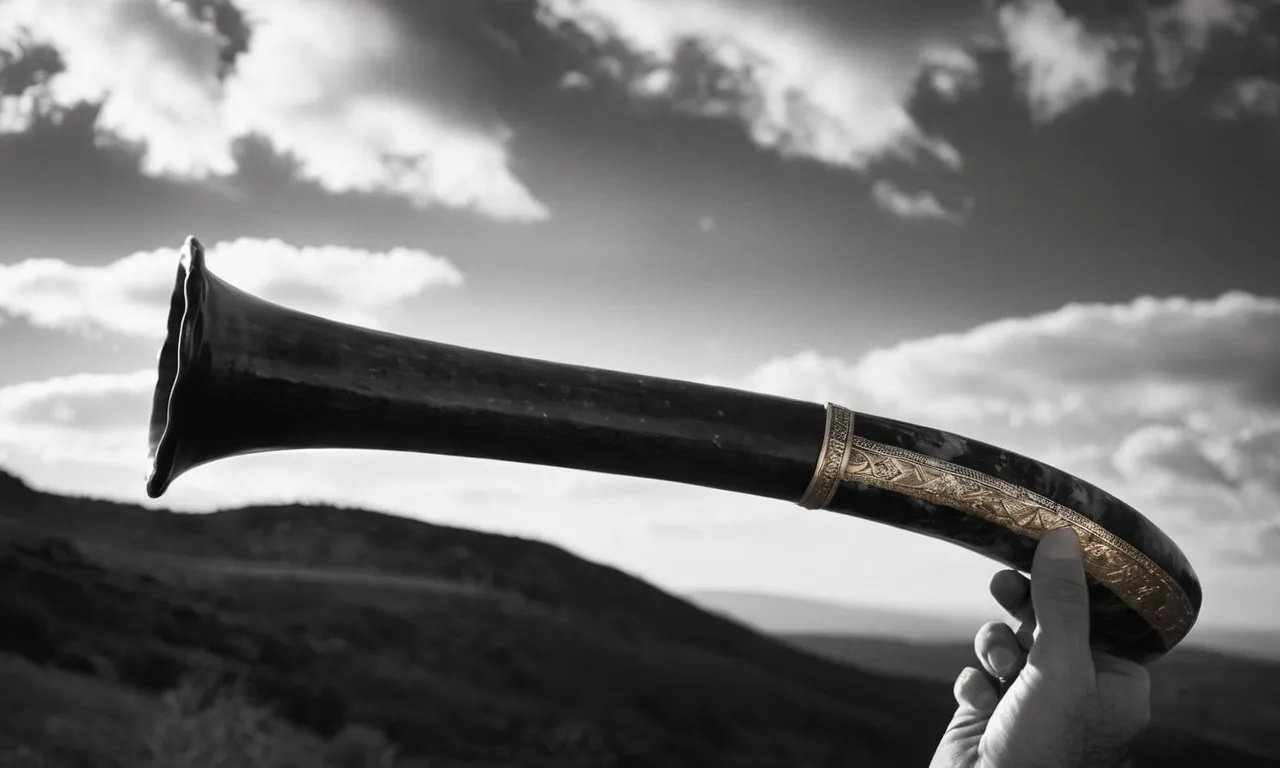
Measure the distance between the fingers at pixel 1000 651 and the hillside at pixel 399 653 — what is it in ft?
10.7

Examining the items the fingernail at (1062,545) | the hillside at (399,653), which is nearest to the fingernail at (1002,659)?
the fingernail at (1062,545)

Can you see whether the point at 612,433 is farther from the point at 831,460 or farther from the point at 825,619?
the point at 825,619

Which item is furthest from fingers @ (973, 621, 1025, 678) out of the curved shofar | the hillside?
the hillside

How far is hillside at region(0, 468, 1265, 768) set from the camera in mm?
3938

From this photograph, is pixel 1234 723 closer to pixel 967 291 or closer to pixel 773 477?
pixel 967 291

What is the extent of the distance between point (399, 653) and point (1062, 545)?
3772 millimetres

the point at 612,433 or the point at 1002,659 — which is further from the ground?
the point at 612,433

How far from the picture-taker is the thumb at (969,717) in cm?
167

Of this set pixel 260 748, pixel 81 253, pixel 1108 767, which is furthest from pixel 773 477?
pixel 81 253

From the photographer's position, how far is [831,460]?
1428 millimetres

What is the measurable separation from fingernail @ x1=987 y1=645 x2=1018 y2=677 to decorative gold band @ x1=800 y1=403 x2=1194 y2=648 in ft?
0.71

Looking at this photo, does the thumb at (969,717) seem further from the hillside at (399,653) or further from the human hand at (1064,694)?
the hillside at (399,653)

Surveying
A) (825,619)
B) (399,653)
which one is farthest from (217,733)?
(825,619)

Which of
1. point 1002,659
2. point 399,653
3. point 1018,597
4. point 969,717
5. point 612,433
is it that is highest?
point 612,433
